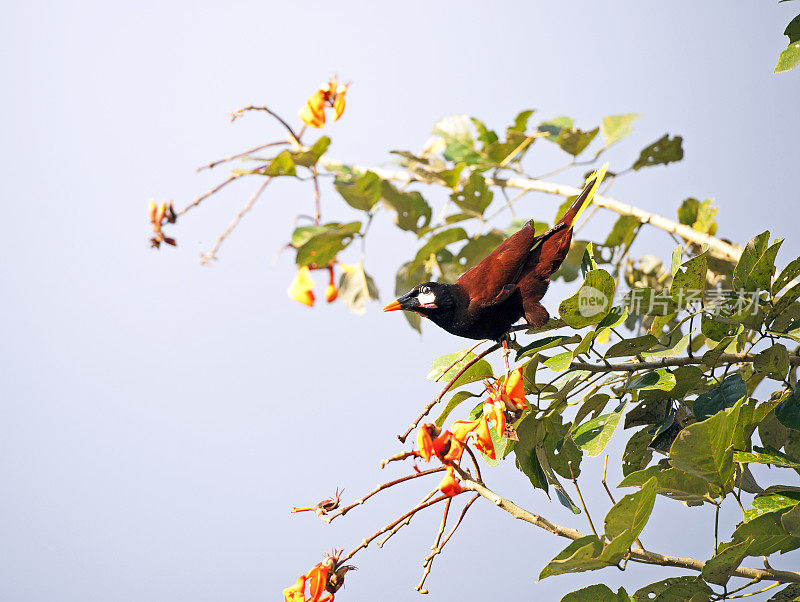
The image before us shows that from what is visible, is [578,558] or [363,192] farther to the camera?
[363,192]

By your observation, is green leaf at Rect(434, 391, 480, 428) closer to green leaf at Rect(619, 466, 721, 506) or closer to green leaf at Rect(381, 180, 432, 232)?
green leaf at Rect(619, 466, 721, 506)

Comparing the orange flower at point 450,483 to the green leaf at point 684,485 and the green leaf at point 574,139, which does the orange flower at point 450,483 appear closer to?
the green leaf at point 684,485

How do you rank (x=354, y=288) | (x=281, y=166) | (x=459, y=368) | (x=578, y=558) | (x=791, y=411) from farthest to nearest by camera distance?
(x=354, y=288), (x=281, y=166), (x=459, y=368), (x=791, y=411), (x=578, y=558)

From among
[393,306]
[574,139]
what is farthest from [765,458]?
[574,139]

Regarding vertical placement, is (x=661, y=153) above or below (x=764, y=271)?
above

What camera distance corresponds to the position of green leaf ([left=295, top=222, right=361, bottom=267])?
3.15 ft

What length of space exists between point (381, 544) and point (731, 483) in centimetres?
25

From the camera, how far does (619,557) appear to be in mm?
476

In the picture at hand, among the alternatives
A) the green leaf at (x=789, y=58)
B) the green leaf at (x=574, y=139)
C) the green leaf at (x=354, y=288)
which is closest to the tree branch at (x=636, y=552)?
the green leaf at (x=789, y=58)

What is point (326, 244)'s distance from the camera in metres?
0.98

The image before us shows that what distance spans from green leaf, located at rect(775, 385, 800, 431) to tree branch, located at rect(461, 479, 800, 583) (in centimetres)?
11

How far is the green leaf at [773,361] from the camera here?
58 cm

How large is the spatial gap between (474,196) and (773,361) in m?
0.51

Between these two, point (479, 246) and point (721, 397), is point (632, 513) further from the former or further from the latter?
point (479, 246)
